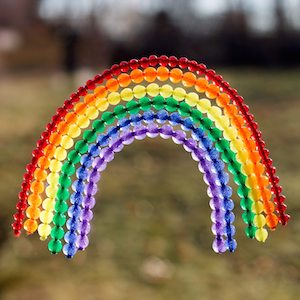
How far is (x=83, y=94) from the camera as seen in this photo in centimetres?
166

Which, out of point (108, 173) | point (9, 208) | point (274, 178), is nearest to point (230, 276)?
point (9, 208)

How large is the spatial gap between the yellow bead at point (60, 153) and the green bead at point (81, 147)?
0.11 ft

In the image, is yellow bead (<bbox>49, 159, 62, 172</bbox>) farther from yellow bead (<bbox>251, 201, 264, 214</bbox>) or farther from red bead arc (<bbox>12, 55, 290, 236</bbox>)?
yellow bead (<bbox>251, 201, 264, 214</bbox>)

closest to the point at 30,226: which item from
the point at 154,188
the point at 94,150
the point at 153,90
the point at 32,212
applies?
the point at 32,212

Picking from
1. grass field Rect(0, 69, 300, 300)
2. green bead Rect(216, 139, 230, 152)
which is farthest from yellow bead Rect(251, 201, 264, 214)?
grass field Rect(0, 69, 300, 300)

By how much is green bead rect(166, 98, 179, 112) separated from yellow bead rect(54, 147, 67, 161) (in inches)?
10.8

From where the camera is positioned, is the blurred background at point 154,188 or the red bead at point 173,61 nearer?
the red bead at point 173,61

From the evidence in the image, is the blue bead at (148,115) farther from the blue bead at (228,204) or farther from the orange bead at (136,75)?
the blue bead at (228,204)

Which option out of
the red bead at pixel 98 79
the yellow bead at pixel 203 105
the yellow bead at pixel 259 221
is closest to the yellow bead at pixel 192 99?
the yellow bead at pixel 203 105

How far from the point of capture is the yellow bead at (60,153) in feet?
5.51

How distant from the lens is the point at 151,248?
14.8ft

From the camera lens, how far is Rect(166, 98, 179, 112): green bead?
5.50 feet

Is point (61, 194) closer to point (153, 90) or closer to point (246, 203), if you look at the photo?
point (153, 90)

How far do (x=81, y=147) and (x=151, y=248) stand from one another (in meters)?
2.88
